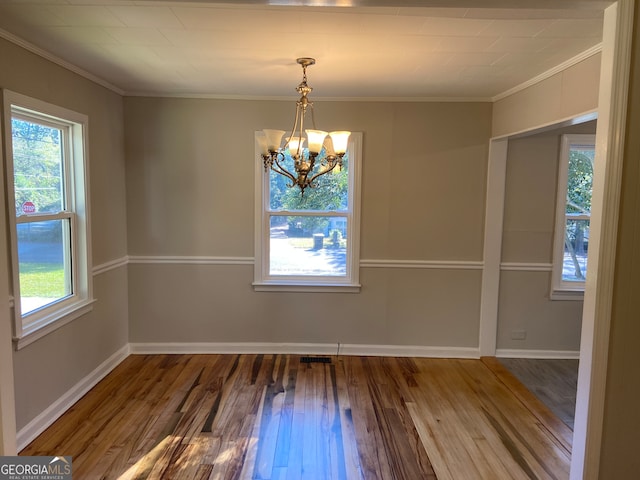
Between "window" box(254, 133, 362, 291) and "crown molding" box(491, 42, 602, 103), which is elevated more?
"crown molding" box(491, 42, 602, 103)

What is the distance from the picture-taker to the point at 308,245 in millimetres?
3896

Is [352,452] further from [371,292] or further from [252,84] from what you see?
[252,84]

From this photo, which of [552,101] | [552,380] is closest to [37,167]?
[552,101]

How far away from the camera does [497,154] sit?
3654mm

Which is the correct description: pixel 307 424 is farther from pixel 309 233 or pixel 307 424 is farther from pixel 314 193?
pixel 314 193

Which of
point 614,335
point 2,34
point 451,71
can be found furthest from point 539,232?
point 2,34

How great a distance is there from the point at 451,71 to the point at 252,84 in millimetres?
1537

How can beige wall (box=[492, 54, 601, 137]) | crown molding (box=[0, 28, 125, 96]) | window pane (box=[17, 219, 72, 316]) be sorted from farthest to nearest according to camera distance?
window pane (box=[17, 219, 72, 316])
beige wall (box=[492, 54, 601, 137])
crown molding (box=[0, 28, 125, 96])

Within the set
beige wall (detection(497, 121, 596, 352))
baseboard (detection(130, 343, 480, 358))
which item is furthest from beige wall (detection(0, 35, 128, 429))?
beige wall (detection(497, 121, 596, 352))

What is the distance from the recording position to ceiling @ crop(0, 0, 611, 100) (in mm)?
1861

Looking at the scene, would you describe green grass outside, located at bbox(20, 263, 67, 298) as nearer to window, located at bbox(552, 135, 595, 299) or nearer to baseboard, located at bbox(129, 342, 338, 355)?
baseboard, located at bbox(129, 342, 338, 355)

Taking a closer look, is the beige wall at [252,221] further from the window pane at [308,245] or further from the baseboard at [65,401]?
the baseboard at [65,401]

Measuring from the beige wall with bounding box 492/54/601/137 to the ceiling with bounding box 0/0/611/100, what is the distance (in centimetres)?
10

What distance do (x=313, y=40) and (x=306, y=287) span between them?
88.8 inches
